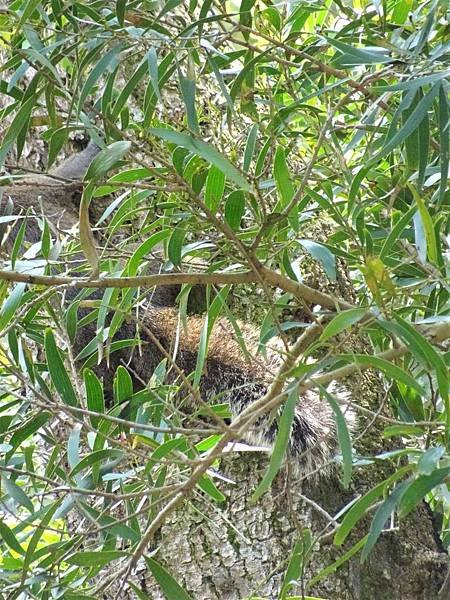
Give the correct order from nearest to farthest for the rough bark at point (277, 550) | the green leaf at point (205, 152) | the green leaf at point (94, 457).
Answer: the green leaf at point (205, 152) → the green leaf at point (94, 457) → the rough bark at point (277, 550)

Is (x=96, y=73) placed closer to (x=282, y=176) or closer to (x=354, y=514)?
(x=282, y=176)

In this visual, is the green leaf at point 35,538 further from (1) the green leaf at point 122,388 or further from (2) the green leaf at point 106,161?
(2) the green leaf at point 106,161

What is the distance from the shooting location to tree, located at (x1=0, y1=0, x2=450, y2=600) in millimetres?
875

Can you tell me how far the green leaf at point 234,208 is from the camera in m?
0.96

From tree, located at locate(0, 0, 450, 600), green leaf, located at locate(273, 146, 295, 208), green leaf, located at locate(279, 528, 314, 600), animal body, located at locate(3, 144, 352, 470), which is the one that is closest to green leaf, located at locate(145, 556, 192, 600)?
tree, located at locate(0, 0, 450, 600)

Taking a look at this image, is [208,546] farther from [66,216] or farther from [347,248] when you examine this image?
[66,216]

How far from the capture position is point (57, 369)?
1.10m

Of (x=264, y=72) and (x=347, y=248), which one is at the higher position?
(x=264, y=72)

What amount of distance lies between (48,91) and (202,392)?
3.36 ft

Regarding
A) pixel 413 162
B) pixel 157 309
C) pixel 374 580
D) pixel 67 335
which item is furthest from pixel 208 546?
pixel 157 309

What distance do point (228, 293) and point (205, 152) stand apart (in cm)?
43

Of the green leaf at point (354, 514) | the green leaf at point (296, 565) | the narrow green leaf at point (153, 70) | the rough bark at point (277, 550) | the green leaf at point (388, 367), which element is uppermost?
the narrow green leaf at point (153, 70)

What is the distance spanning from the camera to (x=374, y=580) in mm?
1349

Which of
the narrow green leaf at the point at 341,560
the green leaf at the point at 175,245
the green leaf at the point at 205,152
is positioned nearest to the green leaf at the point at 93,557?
the narrow green leaf at the point at 341,560
